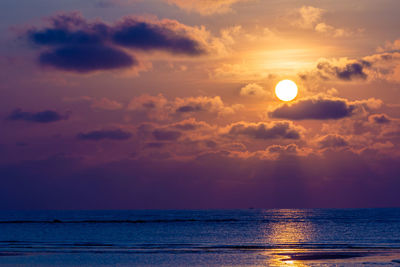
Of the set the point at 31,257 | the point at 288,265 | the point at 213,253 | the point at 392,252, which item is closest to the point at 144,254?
the point at 213,253

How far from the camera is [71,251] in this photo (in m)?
74.1

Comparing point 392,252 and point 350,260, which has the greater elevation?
point 392,252

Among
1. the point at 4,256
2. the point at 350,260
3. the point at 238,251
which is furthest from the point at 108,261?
the point at 350,260

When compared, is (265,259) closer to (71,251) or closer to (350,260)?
(350,260)

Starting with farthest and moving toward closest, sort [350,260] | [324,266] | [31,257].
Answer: [31,257] → [350,260] → [324,266]

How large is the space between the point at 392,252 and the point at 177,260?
25.1 m

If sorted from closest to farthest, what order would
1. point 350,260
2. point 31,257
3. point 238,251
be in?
point 350,260 → point 31,257 → point 238,251

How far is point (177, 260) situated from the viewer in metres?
59.8

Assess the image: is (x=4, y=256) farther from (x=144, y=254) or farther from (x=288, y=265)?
(x=288, y=265)

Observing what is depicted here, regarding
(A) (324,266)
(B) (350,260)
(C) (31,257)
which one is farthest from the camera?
(C) (31,257)

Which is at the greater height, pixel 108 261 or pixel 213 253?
pixel 213 253

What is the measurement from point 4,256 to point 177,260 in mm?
19829

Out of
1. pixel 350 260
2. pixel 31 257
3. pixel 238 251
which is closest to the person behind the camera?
pixel 350 260

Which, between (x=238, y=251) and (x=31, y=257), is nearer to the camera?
(x=31, y=257)
